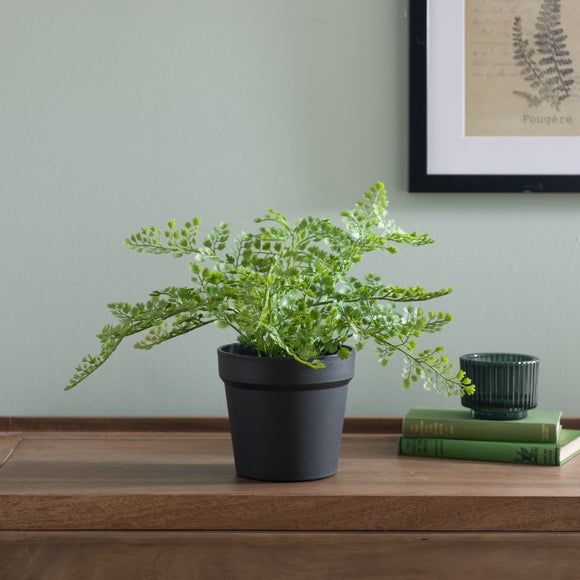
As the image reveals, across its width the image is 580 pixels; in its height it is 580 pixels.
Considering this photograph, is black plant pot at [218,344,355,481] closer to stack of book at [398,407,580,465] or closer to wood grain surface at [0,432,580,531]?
wood grain surface at [0,432,580,531]

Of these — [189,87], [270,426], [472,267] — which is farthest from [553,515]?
[189,87]

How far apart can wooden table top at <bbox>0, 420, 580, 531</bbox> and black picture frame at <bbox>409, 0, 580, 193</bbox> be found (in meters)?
0.47

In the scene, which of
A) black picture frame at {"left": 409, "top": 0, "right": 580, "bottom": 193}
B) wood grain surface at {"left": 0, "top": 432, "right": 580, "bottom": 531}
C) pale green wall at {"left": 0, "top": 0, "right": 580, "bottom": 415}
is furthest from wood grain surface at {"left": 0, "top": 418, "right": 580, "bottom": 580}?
black picture frame at {"left": 409, "top": 0, "right": 580, "bottom": 193}

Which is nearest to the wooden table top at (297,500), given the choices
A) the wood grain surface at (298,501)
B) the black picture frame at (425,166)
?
the wood grain surface at (298,501)

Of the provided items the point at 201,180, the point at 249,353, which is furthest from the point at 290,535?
the point at 201,180

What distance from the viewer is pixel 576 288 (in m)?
1.36

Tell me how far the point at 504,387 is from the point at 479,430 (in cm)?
7

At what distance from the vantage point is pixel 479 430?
Answer: 111cm

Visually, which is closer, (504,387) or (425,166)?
(504,387)

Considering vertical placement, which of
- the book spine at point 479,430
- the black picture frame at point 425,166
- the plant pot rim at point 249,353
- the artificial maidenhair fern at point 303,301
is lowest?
the book spine at point 479,430

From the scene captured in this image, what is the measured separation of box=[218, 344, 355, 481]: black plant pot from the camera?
0.98 metres

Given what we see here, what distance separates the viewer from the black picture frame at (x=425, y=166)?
4.31ft

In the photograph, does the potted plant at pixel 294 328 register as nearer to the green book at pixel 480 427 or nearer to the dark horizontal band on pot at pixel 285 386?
the dark horizontal band on pot at pixel 285 386

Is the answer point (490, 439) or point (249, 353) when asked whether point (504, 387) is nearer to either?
point (490, 439)
